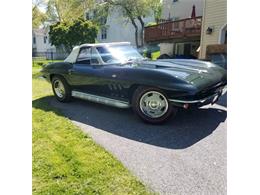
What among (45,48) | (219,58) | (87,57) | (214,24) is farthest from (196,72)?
(45,48)

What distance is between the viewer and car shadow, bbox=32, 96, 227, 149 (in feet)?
9.95

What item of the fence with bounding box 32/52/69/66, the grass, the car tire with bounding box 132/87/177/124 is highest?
the fence with bounding box 32/52/69/66

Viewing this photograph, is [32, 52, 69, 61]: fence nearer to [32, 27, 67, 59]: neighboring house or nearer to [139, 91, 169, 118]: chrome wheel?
[32, 27, 67, 59]: neighboring house

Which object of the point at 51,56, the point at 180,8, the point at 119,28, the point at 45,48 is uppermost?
the point at 119,28

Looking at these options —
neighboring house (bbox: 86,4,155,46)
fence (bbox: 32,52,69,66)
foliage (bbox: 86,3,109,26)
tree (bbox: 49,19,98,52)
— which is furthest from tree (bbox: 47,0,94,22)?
fence (bbox: 32,52,69,66)

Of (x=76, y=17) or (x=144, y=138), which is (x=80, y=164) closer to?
(x=144, y=138)

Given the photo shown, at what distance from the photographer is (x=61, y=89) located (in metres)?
5.04

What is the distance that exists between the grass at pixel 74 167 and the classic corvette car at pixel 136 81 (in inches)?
35.6

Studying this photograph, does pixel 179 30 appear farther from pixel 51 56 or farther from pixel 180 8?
pixel 51 56

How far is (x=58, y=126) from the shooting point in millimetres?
3549

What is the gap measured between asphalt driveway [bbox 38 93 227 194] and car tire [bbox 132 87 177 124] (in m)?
0.12

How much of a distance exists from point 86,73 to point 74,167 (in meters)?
2.24
